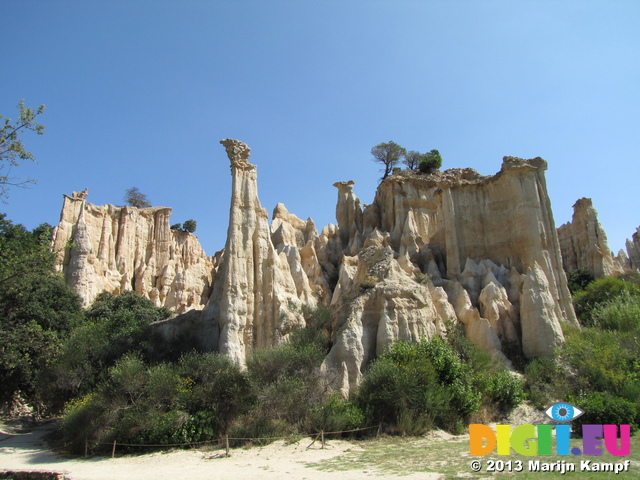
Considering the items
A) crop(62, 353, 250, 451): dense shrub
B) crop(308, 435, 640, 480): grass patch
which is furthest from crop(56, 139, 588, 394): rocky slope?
crop(308, 435, 640, 480): grass patch

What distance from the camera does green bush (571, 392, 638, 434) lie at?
16.8 m

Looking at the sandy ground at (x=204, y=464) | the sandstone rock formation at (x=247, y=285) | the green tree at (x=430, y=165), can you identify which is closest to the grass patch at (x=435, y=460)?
the sandy ground at (x=204, y=464)

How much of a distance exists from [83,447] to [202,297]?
34.2m

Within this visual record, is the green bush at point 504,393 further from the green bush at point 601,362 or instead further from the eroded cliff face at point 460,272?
the eroded cliff face at point 460,272

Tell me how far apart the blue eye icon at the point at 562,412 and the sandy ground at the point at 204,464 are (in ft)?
15.5

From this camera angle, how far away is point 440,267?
34.6 m

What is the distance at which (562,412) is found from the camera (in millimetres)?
14820

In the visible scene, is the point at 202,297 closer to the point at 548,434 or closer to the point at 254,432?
the point at 254,432

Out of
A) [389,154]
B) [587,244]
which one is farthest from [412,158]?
[587,244]

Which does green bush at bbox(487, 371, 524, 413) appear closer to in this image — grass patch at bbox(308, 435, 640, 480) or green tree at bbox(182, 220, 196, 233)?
grass patch at bbox(308, 435, 640, 480)

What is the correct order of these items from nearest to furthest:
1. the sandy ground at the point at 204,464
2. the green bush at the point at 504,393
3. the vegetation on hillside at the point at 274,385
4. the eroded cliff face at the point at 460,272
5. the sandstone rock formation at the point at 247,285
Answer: the sandy ground at the point at 204,464 < the vegetation on hillside at the point at 274,385 < the green bush at the point at 504,393 < the eroded cliff face at the point at 460,272 < the sandstone rock formation at the point at 247,285

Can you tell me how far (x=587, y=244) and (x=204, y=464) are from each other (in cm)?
4703

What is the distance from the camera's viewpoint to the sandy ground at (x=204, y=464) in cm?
1366

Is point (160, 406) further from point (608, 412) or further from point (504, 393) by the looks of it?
point (608, 412)
